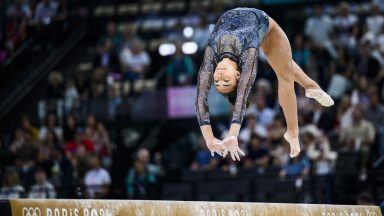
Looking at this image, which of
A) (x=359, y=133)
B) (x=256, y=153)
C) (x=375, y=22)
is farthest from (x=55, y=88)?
(x=359, y=133)

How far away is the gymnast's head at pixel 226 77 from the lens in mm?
7445

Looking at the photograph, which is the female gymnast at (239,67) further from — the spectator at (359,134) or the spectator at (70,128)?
the spectator at (70,128)

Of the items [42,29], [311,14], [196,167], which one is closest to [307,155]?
[196,167]

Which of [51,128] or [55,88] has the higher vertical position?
[55,88]

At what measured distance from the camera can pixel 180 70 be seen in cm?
1566

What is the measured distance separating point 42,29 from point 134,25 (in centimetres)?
200

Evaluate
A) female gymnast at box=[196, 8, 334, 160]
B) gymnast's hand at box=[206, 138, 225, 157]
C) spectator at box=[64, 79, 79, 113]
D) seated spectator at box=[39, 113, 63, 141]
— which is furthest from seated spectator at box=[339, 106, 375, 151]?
gymnast's hand at box=[206, 138, 225, 157]

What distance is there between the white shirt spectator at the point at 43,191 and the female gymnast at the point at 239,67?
5294 mm

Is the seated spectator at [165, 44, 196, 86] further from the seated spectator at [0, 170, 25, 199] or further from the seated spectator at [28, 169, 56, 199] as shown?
the seated spectator at [0, 170, 25, 199]

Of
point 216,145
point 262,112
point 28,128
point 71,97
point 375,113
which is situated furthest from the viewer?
point 71,97

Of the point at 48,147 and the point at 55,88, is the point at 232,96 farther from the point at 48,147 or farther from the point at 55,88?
the point at 55,88

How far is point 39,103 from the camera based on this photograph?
16750 millimetres

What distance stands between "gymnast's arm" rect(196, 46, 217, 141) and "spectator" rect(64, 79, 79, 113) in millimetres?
8593

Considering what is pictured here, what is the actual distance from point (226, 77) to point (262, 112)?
7157 mm
